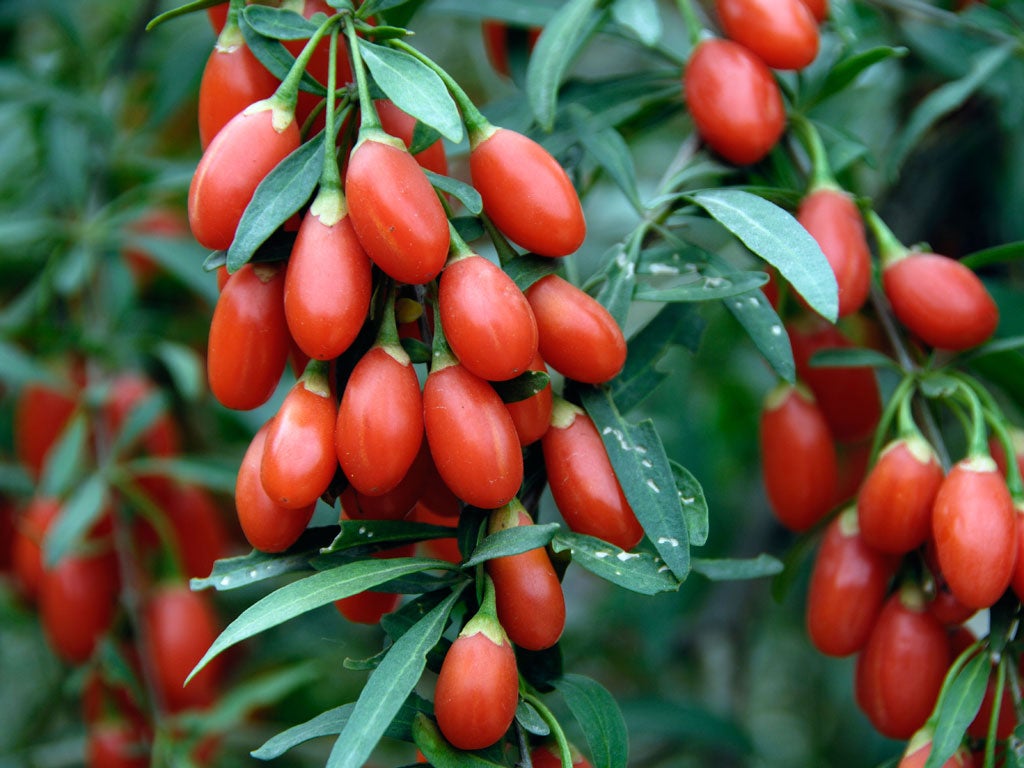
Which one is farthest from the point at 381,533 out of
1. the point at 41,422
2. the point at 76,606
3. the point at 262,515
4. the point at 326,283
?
the point at 41,422

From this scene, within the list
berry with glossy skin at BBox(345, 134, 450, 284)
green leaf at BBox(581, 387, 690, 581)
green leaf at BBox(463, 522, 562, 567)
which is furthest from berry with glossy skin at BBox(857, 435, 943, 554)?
berry with glossy skin at BBox(345, 134, 450, 284)

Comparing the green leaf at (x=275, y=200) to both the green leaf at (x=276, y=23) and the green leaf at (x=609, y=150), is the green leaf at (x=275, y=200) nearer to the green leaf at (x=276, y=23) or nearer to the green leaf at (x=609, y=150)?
the green leaf at (x=276, y=23)

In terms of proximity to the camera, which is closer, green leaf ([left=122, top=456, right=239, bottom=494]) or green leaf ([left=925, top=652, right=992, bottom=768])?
green leaf ([left=925, top=652, right=992, bottom=768])

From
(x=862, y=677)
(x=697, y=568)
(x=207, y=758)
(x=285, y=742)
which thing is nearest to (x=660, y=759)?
(x=207, y=758)

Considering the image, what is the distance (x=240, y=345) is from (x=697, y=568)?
388 mm

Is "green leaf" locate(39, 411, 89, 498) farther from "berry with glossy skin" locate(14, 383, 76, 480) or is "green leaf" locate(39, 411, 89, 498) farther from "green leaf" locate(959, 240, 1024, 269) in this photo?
"green leaf" locate(959, 240, 1024, 269)

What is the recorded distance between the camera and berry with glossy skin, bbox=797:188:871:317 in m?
0.89

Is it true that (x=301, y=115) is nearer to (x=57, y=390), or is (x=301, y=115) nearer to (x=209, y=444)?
(x=57, y=390)

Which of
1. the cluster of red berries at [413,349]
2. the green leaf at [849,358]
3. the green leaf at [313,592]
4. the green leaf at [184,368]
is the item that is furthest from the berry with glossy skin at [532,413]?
the green leaf at [184,368]

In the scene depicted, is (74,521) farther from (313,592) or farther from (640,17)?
(640,17)

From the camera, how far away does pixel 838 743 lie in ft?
6.02

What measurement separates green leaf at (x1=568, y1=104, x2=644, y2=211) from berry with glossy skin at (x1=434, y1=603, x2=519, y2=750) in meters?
0.41

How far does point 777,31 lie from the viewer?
953 mm

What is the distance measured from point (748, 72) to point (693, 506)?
16.2 inches
